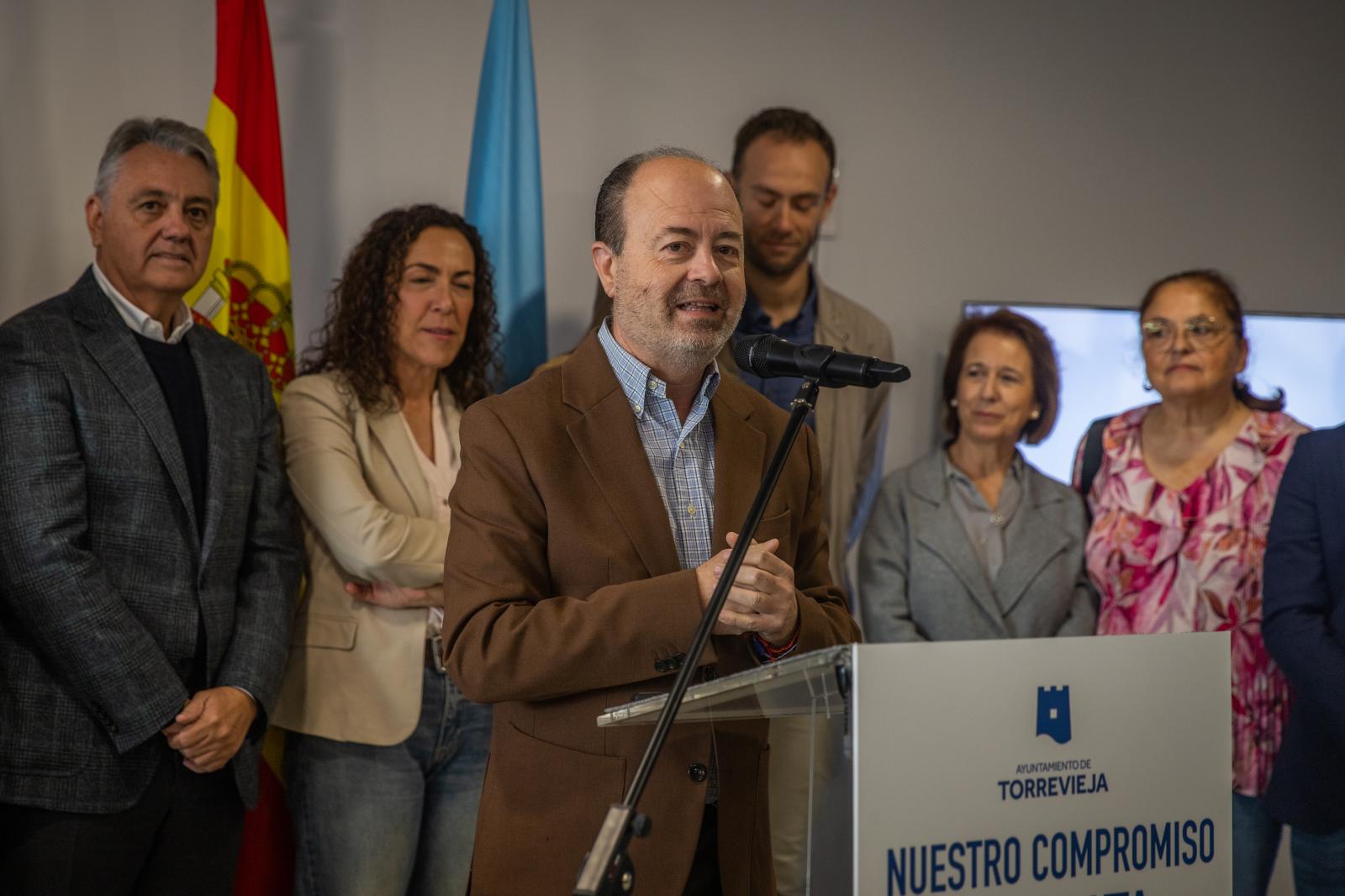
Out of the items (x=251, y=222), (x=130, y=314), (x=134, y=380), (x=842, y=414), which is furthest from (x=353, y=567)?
(x=842, y=414)

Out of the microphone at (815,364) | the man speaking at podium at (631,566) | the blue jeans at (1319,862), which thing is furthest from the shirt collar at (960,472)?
the microphone at (815,364)

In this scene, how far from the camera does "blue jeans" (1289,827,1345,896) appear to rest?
2881mm

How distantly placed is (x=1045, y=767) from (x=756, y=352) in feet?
2.14

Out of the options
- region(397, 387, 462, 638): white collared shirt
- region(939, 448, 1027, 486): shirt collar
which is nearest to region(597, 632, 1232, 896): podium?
region(397, 387, 462, 638): white collared shirt

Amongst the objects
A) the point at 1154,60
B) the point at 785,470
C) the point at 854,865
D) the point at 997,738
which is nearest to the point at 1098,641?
the point at 997,738

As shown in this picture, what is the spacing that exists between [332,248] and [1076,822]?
300cm

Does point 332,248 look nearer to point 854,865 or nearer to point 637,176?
point 637,176

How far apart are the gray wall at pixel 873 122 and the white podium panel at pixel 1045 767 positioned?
9.05 ft

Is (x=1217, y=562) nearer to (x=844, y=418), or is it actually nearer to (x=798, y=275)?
(x=844, y=418)

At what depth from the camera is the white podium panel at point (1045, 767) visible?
4.75 feet

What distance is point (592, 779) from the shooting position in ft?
5.90

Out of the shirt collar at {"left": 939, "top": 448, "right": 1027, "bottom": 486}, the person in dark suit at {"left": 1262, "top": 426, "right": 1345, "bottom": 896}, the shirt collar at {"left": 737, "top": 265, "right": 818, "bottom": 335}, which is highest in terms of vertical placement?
the shirt collar at {"left": 737, "top": 265, "right": 818, "bottom": 335}

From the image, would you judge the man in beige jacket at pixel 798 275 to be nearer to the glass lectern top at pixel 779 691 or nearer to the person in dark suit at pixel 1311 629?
the person in dark suit at pixel 1311 629

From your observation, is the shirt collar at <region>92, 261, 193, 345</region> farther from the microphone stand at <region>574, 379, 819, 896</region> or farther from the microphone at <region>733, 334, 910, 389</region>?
the microphone stand at <region>574, 379, 819, 896</region>
